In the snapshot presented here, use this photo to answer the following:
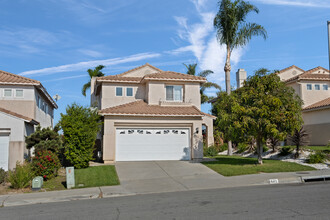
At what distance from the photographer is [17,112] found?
2194 centimetres

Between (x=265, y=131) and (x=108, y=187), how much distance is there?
877cm

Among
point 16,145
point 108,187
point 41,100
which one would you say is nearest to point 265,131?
point 108,187

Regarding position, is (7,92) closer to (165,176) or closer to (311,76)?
(165,176)

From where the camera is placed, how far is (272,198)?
30.5 feet

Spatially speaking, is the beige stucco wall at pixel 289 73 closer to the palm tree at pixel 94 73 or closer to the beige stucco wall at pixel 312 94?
the beige stucco wall at pixel 312 94

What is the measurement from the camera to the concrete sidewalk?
38.2ft

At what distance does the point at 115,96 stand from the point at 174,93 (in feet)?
16.6

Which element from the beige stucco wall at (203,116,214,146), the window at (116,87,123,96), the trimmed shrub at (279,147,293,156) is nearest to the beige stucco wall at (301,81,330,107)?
the beige stucco wall at (203,116,214,146)

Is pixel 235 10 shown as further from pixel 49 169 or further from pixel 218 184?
pixel 49 169

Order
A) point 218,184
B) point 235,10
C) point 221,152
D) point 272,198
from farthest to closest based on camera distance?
point 221,152 → point 235,10 → point 218,184 → point 272,198

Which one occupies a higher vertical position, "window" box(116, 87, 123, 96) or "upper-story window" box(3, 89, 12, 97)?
"window" box(116, 87, 123, 96)

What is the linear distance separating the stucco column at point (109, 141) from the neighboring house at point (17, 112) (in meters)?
4.80

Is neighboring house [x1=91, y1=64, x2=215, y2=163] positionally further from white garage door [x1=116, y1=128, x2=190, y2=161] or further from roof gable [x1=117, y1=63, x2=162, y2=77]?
roof gable [x1=117, y1=63, x2=162, y2=77]

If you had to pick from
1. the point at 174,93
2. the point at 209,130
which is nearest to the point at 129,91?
the point at 174,93
